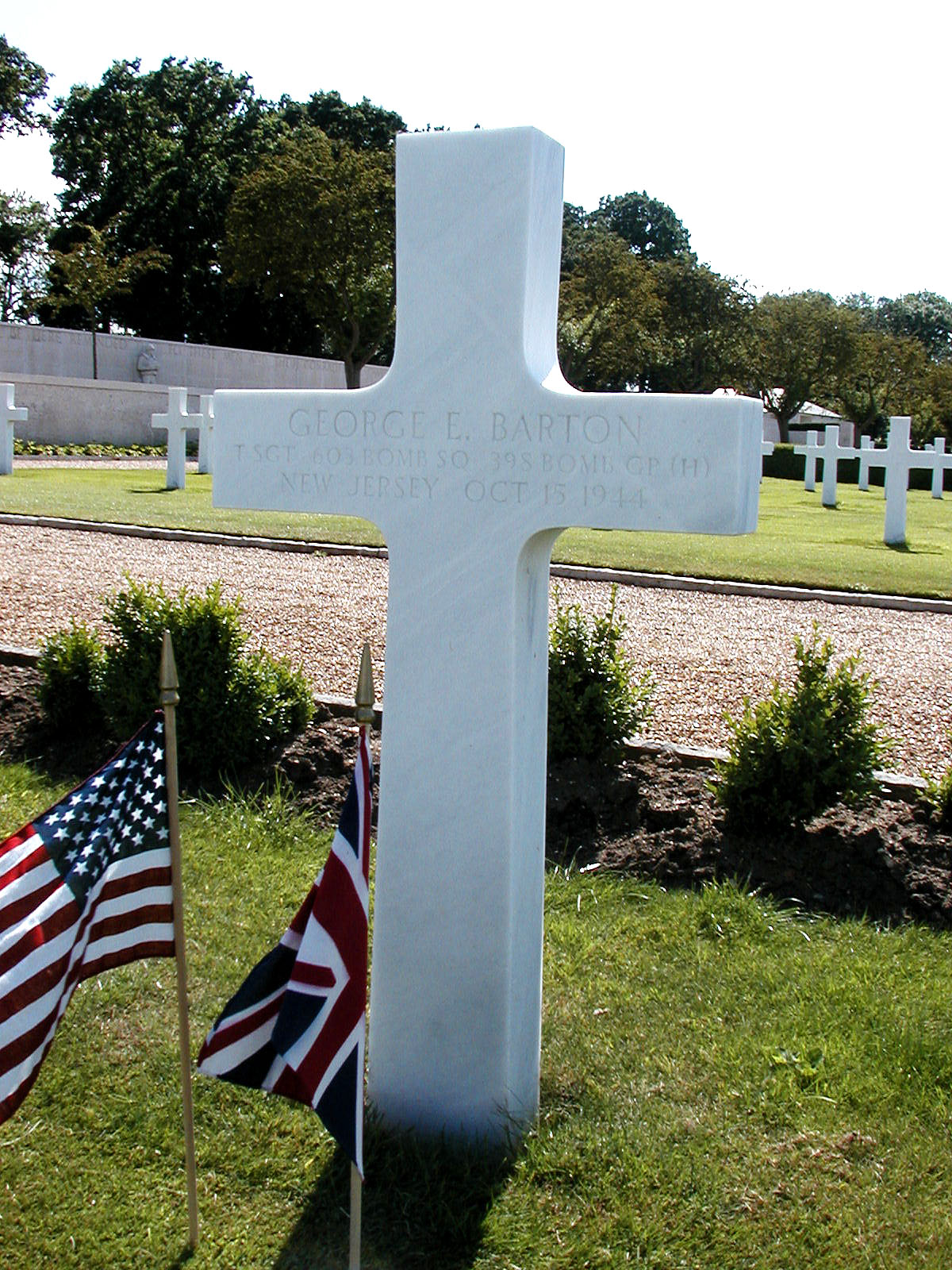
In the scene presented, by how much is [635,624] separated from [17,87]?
123ft

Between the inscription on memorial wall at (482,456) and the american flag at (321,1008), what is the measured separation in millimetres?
663

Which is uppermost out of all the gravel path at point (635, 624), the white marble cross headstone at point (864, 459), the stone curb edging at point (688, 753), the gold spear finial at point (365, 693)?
the white marble cross headstone at point (864, 459)

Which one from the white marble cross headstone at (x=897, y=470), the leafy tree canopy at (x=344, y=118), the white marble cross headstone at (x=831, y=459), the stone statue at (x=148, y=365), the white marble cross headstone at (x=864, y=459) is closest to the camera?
the white marble cross headstone at (x=897, y=470)

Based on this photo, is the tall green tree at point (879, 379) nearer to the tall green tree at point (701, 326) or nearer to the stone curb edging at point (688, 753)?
the tall green tree at point (701, 326)

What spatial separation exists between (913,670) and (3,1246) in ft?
21.2

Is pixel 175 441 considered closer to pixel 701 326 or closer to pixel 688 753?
pixel 688 753

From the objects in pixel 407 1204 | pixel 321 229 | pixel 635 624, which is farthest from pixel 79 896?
pixel 321 229

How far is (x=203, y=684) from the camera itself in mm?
5371

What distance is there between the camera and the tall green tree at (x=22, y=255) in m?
41.2

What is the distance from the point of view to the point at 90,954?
8.26ft

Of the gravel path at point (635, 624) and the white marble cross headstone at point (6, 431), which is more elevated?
the white marble cross headstone at point (6, 431)

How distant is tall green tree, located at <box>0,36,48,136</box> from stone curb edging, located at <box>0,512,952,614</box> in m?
30.7

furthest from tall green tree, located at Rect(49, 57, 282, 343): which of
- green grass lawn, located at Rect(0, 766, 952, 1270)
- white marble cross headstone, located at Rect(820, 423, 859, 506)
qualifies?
green grass lawn, located at Rect(0, 766, 952, 1270)

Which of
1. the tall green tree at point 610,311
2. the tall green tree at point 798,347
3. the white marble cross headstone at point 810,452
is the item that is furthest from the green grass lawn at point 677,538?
the tall green tree at point 798,347
